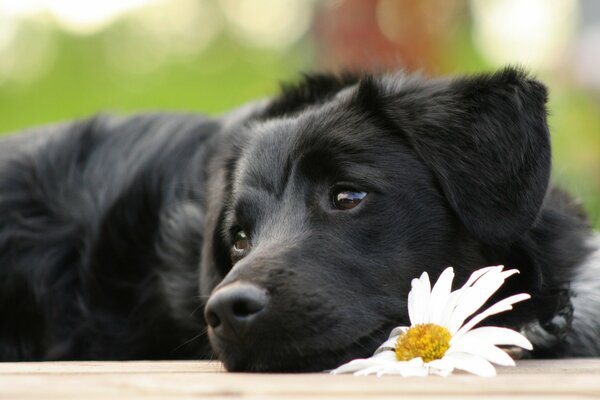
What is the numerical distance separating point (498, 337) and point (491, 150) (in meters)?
0.77

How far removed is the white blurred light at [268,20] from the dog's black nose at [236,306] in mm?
14619

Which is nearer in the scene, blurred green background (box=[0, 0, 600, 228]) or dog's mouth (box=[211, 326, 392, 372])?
dog's mouth (box=[211, 326, 392, 372])

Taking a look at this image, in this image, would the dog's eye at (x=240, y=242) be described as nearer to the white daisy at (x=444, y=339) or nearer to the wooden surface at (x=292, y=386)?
the white daisy at (x=444, y=339)

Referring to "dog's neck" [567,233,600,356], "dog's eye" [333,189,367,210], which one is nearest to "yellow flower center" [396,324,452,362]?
"dog's eye" [333,189,367,210]

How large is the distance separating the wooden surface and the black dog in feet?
1.18

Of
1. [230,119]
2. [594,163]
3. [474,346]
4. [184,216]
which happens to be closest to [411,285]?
[474,346]

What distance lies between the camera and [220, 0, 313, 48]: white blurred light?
57.0 ft

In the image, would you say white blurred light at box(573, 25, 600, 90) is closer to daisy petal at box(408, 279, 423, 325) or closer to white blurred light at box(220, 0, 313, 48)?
white blurred light at box(220, 0, 313, 48)

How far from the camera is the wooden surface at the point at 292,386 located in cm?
176

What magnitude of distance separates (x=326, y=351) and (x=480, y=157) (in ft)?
2.58

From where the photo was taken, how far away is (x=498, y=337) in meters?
2.22

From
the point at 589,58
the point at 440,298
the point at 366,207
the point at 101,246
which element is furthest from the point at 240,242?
the point at 589,58

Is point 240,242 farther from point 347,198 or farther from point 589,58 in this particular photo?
point 589,58

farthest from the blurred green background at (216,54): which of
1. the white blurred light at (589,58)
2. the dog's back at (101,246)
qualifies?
the dog's back at (101,246)
